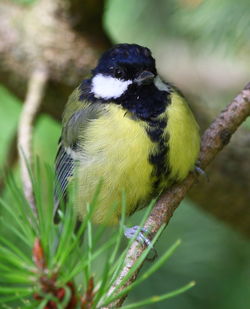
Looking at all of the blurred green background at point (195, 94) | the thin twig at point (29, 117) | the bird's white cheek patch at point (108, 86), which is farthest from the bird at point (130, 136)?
the blurred green background at point (195, 94)

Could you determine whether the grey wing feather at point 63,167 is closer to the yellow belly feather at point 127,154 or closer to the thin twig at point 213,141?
the yellow belly feather at point 127,154

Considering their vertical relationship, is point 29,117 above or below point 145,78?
below

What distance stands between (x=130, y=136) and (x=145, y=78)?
6.6 inches

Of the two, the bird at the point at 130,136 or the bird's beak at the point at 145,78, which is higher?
the bird's beak at the point at 145,78

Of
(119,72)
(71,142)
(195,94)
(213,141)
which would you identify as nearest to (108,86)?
(119,72)

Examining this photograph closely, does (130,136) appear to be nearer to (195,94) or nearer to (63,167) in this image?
(63,167)

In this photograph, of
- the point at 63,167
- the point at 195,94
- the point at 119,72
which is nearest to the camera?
the point at 119,72

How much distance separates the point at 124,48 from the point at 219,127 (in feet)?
1.01

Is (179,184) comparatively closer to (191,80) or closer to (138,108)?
(138,108)

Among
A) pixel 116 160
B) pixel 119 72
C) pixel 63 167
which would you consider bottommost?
pixel 63 167

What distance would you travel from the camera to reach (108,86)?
140 cm

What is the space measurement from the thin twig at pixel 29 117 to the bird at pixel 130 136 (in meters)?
0.11

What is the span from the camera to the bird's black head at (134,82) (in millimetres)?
1348

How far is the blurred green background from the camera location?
151 cm
